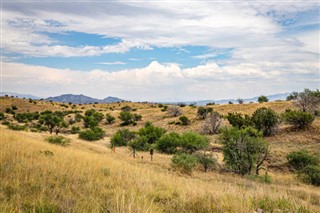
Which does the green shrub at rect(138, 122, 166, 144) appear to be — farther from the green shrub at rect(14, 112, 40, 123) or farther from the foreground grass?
the green shrub at rect(14, 112, 40, 123)

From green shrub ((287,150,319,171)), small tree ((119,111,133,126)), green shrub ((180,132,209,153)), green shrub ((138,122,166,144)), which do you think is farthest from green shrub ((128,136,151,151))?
small tree ((119,111,133,126))

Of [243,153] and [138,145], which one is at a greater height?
[243,153]

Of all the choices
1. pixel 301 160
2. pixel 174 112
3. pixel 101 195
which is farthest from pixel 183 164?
pixel 174 112

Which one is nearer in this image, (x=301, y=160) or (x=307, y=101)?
(x=301, y=160)

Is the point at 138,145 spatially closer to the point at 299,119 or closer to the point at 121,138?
the point at 121,138

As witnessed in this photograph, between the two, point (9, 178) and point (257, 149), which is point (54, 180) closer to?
point (9, 178)

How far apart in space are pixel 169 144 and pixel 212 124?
1375 centimetres

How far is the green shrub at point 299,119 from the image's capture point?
126 ft

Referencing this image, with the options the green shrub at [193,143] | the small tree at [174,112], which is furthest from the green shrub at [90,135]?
the small tree at [174,112]

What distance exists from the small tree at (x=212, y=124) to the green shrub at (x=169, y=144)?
1216cm

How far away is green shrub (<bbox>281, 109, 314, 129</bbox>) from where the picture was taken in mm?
38506

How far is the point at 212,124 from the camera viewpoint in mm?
45656

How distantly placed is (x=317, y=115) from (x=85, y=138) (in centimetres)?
3351

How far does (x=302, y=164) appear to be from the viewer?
2542cm
